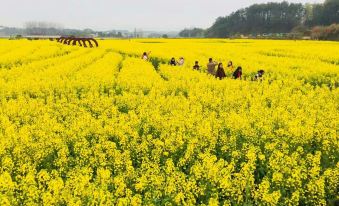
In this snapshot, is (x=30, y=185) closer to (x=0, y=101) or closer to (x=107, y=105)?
(x=107, y=105)

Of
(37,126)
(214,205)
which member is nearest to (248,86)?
(37,126)

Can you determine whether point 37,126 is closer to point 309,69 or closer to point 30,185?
point 30,185

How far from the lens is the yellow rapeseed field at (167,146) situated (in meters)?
6.45

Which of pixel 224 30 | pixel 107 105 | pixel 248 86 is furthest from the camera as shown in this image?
pixel 224 30

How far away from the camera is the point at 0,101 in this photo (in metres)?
14.5

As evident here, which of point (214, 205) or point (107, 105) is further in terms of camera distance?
point (107, 105)

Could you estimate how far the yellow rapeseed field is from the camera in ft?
21.2

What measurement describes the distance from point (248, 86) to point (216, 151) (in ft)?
26.8

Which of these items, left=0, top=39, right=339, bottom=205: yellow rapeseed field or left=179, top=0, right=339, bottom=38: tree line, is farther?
left=179, top=0, right=339, bottom=38: tree line

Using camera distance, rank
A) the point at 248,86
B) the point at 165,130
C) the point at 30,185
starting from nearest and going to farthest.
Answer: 1. the point at 30,185
2. the point at 165,130
3. the point at 248,86

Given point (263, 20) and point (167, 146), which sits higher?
point (263, 20)

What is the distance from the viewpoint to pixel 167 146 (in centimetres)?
884

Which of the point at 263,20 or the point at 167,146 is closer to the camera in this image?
the point at 167,146

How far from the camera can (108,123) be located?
1070 cm
